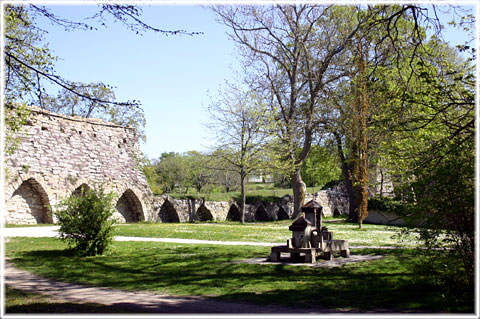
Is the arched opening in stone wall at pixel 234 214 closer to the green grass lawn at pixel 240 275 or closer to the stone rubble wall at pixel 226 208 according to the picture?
the stone rubble wall at pixel 226 208

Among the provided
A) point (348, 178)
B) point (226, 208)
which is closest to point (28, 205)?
point (226, 208)

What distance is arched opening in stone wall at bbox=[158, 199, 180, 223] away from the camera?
31.6m

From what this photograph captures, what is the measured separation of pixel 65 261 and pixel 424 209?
8.49m

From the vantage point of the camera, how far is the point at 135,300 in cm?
741

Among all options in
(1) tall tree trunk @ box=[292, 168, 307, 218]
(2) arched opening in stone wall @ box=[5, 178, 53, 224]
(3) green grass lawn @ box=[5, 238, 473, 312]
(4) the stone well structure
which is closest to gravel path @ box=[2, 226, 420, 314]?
(3) green grass lawn @ box=[5, 238, 473, 312]

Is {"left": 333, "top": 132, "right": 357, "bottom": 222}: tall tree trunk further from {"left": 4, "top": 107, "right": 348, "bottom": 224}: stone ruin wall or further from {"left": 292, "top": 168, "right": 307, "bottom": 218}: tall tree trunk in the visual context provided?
{"left": 4, "top": 107, "right": 348, "bottom": 224}: stone ruin wall

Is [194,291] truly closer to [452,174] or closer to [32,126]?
[452,174]

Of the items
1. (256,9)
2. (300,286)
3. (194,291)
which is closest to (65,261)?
(194,291)

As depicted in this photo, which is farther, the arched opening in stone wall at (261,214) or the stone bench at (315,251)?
the arched opening in stone wall at (261,214)

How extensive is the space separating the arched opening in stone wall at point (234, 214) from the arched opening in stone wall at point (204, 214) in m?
3.04

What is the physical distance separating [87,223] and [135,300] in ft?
17.1

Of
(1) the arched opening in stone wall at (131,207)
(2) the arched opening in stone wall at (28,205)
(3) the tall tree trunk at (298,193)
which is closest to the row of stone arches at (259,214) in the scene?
(3) the tall tree trunk at (298,193)

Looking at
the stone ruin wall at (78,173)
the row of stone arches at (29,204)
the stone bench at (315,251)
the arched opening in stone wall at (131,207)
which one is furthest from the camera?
the arched opening in stone wall at (131,207)

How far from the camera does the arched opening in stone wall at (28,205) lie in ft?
73.3
